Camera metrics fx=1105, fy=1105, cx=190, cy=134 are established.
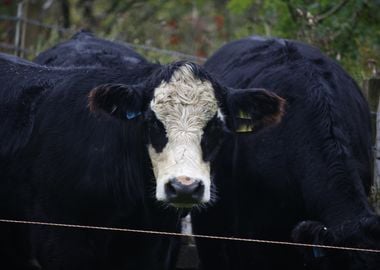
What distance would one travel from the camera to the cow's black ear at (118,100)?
6.78 metres

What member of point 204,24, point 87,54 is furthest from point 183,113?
point 204,24

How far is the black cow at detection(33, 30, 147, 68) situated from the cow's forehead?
1.48 meters

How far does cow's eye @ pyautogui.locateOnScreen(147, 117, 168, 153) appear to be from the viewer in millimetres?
6668

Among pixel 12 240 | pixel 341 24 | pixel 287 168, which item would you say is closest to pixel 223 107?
pixel 287 168

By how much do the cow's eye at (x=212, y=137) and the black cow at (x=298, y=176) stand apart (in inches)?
11.0

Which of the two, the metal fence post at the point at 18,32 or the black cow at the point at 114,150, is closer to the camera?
the black cow at the point at 114,150

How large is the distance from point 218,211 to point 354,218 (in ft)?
5.65

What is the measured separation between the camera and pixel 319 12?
12.9 m

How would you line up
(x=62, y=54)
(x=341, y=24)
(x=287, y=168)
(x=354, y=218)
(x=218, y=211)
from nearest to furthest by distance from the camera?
(x=354, y=218), (x=287, y=168), (x=218, y=211), (x=62, y=54), (x=341, y=24)

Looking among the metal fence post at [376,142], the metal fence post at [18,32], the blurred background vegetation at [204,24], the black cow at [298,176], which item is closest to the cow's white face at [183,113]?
the black cow at [298,176]

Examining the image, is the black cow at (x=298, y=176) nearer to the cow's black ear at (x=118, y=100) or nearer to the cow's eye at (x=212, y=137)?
the cow's eye at (x=212, y=137)

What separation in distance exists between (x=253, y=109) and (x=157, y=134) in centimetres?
71

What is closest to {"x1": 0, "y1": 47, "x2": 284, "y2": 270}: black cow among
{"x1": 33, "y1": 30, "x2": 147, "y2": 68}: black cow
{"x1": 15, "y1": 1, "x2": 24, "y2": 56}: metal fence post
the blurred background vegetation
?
{"x1": 33, "y1": 30, "x2": 147, "y2": 68}: black cow

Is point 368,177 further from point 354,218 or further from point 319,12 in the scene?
point 319,12
